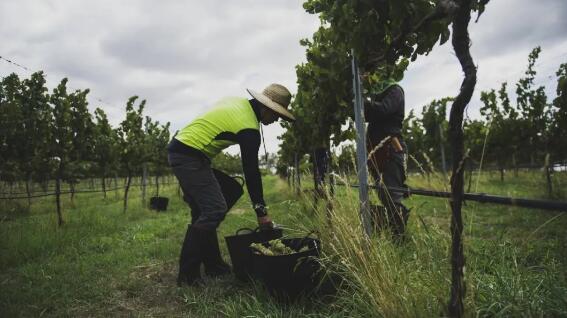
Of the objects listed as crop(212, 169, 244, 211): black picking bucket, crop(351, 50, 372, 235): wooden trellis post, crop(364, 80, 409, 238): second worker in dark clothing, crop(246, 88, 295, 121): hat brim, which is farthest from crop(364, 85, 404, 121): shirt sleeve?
crop(212, 169, 244, 211): black picking bucket

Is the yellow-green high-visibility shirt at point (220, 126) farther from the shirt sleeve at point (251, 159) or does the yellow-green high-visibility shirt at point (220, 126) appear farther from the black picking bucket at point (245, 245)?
the black picking bucket at point (245, 245)

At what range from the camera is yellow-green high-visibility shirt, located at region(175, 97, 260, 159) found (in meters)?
2.91

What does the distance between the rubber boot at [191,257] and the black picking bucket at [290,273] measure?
86 cm

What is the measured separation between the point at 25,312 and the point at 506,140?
15681mm

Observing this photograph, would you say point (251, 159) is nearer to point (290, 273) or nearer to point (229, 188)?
point (229, 188)

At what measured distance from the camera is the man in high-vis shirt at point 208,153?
2.91m

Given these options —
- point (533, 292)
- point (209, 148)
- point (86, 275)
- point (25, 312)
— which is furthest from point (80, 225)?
point (533, 292)

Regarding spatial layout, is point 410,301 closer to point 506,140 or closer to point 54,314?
point 54,314

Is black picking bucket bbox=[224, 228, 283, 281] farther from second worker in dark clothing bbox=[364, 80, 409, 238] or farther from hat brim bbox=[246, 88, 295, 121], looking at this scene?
second worker in dark clothing bbox=[364, 80, 409, 238]

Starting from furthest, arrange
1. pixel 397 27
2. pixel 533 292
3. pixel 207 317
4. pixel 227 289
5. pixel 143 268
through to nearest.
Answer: pixel 143 268 < pixel 227 289 < pixel 207 317 < pixel 397 27 < pixel 533 292

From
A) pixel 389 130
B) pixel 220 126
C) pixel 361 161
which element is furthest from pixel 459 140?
pixel 389 130

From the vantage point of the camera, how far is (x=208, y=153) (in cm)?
311

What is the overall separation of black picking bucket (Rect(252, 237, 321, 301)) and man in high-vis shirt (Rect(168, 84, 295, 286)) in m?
0.63

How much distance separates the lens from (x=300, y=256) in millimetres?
2238
